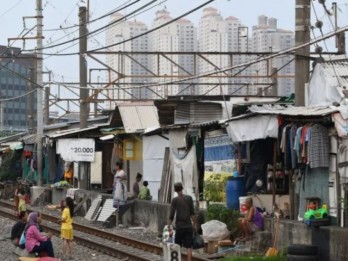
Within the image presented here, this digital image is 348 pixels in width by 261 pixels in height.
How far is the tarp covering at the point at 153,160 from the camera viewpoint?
28.9 metres

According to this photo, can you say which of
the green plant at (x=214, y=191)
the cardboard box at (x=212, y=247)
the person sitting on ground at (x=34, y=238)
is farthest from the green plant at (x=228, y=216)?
the person sitting on ground at (x=34, y=238)

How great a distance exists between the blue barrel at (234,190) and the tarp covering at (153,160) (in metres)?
8.16

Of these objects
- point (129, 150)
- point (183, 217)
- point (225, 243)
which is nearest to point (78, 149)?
point (129, 150)

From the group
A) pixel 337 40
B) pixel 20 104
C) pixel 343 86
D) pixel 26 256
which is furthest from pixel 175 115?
pixel 20 104

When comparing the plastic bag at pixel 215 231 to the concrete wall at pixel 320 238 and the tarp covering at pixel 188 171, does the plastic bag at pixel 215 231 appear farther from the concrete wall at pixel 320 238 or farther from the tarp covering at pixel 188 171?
the tarp covering at pixel 188 171

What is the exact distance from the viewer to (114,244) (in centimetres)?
2156

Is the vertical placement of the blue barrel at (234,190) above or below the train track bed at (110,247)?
above

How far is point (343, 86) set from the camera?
20.0 m

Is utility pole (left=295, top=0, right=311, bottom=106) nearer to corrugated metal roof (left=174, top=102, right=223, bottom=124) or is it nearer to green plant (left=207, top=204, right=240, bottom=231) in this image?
green plant (left=207, top=204, right=240, bottom=231)

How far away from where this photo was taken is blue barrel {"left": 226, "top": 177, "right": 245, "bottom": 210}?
20.2 m

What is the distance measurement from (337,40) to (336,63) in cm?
419

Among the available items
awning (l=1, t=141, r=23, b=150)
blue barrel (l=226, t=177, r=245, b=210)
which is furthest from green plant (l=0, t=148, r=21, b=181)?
blue barrel (l=226, t=177, r=245, b=210)

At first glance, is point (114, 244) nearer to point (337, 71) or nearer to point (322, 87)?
point (322, 87)

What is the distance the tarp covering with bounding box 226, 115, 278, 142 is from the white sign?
50.0 ft
